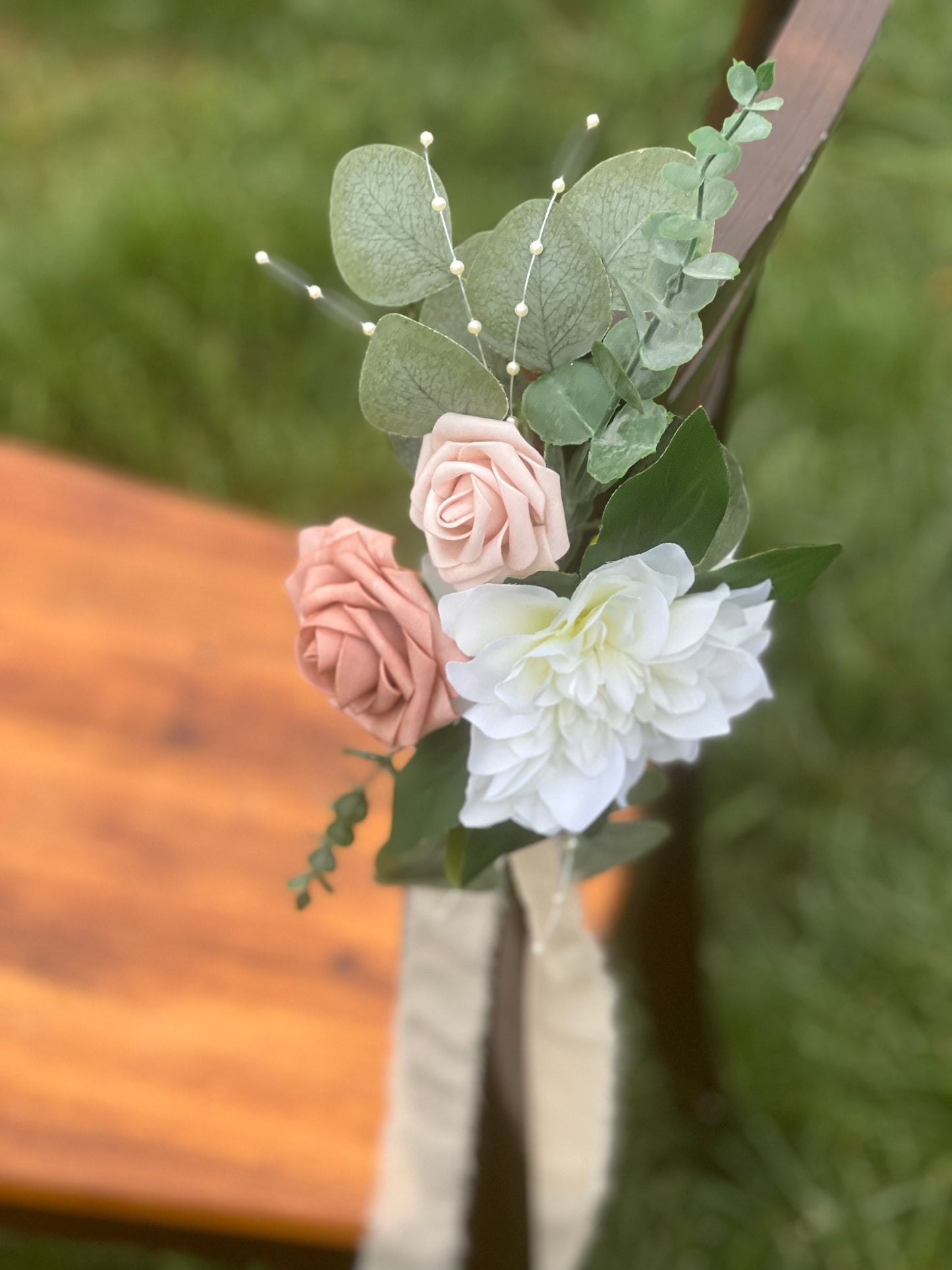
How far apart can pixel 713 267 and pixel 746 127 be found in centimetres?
4

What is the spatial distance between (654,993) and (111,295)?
127cm

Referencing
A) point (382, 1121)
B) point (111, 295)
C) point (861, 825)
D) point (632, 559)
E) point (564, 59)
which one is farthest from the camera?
point (564, 59)

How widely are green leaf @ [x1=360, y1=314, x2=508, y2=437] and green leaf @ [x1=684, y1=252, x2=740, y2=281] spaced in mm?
66

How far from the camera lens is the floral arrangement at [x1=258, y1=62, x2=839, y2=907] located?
34cm

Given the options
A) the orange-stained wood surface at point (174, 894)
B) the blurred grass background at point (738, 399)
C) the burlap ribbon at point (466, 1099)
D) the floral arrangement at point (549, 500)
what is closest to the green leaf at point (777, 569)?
the floral arrangement at point (549, 500)

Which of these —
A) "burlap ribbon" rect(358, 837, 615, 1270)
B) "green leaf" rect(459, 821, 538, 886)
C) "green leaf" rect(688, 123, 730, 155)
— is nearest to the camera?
"green leaf" rect(688, 123, 730, 155)

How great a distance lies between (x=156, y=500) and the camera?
1.03 m

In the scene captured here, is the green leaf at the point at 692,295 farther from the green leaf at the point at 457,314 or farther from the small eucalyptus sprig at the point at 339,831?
the small eucalyptus sprig at the point at 339,831

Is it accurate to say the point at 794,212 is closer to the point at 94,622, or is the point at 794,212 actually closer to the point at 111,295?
the point at 111,295

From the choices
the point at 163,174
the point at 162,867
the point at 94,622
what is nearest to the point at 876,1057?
the point at 162,867

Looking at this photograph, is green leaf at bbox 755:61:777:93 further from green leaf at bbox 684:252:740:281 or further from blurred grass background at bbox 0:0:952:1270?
blurred grass background at bbox 0:0:952:1270

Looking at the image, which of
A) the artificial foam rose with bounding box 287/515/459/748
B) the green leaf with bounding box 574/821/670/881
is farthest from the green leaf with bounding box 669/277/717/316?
the green leaf with bounding box 574/821/670/881

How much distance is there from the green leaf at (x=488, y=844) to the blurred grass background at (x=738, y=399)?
3.15 feet

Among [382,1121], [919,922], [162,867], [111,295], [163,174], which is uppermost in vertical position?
[163,174]
